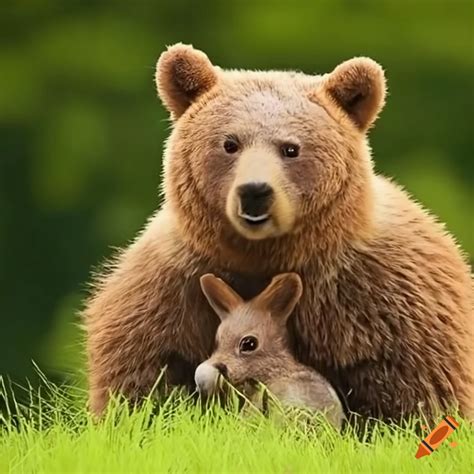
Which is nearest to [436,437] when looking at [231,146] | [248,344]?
[248,344]

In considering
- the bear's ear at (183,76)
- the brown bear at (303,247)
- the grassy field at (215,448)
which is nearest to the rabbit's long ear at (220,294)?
the brown bear at (303,247)

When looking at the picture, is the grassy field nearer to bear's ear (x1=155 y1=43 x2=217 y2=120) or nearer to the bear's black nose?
the bear's black nose

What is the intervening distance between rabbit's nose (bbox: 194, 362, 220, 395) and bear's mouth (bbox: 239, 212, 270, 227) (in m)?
0.20

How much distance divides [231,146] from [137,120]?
3.65ft

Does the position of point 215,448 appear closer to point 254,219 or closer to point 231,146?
point 254,219

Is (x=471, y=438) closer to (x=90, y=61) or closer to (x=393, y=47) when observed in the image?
(x=393, y=47)

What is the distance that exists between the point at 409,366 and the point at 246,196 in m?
0.35

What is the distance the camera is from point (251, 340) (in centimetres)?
196

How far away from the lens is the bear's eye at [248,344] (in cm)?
196

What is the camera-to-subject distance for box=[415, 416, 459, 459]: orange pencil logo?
1.92 m

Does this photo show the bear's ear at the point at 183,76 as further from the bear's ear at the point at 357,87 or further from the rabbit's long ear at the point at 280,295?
the rabbit's long ear at the point at 280,295

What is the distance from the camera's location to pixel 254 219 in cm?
195

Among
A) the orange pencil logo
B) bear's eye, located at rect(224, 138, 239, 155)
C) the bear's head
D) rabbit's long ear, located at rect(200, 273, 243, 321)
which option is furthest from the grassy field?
bear's eye, located at rect(224, 138, 239, 155)

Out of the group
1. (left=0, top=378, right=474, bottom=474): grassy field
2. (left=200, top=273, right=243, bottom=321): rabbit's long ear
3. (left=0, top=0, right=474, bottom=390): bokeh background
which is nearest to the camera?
(left=0, top=378, right=474, bottom=474): grassy field
